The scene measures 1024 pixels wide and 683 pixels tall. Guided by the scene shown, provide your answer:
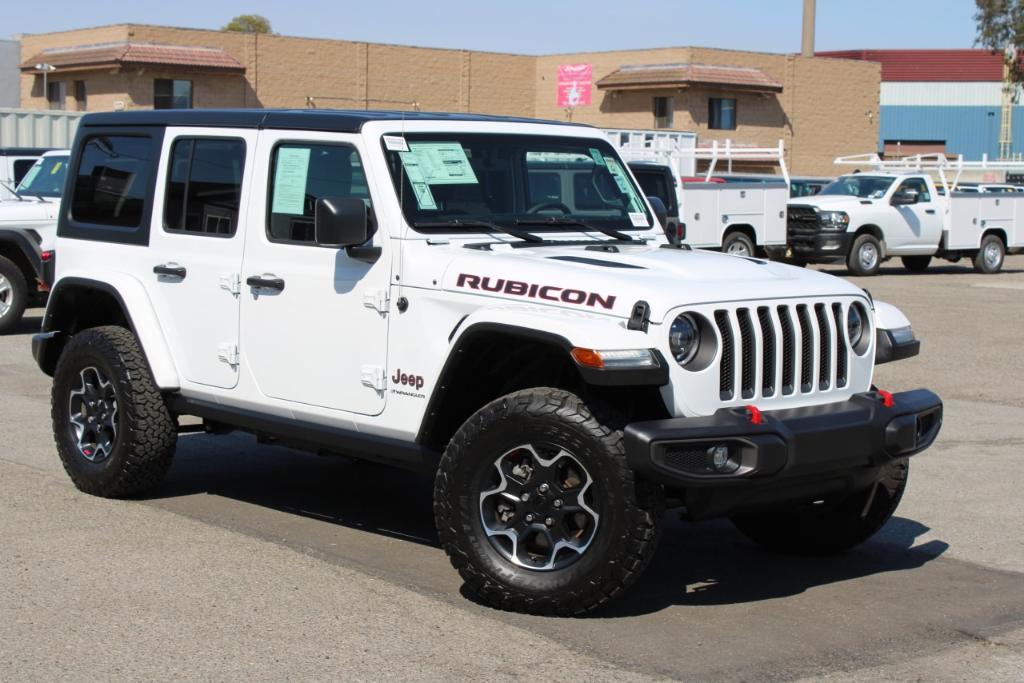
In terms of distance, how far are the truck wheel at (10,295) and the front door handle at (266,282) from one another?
952 cm

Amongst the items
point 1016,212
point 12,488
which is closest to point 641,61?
point 1016,212

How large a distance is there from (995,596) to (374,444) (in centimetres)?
271

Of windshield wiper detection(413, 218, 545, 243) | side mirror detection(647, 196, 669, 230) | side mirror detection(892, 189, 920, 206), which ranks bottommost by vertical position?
windshield wiper detection(413, 218, 545, 243)

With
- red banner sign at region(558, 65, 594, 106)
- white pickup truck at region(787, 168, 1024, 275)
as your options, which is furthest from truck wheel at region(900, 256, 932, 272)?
red banner sign at region(558, 65, 594, 106)

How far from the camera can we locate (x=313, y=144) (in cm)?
656

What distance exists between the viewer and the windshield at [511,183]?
20.7 feet

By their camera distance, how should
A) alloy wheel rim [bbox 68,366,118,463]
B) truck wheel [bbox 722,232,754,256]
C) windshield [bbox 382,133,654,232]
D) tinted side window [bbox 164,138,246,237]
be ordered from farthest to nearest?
truck wheel [bbox 722,232,754,256], alloy wheel rim [bbox 68,366,118,463], tinted side window [bbox 164,138,246,237], windshield [bbox 382,133,654,232]

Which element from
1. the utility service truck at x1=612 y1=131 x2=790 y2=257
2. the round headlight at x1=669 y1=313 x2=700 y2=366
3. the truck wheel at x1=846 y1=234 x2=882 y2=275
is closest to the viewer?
the round headlight at x1=669 y1=313 x2=700 y2=366

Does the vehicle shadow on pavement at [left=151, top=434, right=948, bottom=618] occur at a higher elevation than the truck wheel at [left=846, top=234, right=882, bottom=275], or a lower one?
lower

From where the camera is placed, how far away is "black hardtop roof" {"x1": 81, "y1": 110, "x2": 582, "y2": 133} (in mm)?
6445

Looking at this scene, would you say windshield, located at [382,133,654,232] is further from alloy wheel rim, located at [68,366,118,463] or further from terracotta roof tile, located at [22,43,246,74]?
terracotta roof tile, located at [22,43,246,74]

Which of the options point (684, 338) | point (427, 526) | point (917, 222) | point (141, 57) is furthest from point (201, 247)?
point (141, 57)

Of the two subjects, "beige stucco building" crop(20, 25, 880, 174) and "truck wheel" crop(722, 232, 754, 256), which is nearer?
"truck wheel" crop(722, 232, 754, 256)

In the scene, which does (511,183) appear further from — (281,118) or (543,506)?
(543,506)
